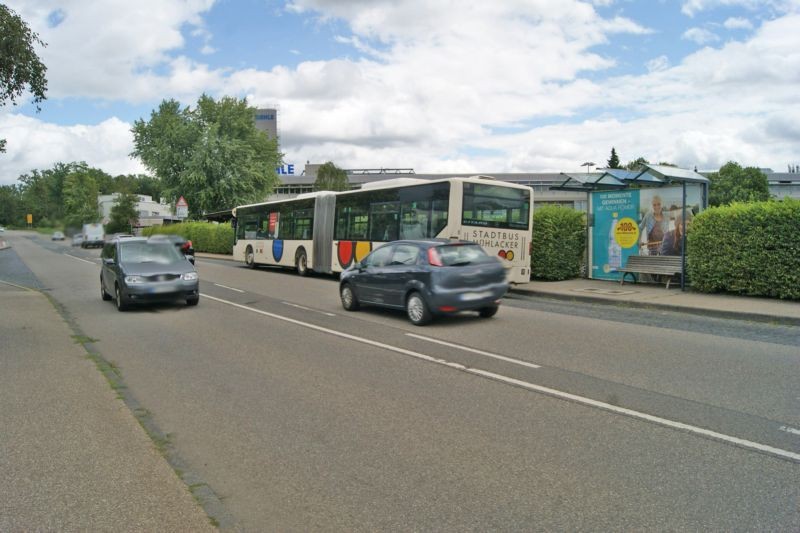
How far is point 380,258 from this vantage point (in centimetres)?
1216

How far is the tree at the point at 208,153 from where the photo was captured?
172 ft

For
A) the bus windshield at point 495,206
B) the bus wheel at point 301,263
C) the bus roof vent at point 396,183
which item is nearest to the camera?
the bus windshield at point 495,206

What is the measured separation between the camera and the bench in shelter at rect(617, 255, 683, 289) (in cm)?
1512

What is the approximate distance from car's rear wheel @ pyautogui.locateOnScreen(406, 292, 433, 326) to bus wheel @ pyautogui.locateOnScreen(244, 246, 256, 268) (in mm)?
19005

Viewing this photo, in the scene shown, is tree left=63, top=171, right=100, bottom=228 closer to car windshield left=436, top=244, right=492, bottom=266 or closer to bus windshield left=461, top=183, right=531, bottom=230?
bus windshield left=461, top=183, right=531, bottom=230

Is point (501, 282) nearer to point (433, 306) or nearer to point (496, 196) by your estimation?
point (433, 306)

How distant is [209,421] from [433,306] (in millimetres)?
5533

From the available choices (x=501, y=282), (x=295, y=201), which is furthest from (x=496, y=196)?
(x=295, y=201)

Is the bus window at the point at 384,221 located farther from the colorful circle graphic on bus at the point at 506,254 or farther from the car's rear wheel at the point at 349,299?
the car's rear wheel at the point at 349,299

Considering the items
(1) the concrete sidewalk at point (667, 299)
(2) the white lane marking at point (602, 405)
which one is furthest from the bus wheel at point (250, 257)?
(2) the white lane marking at point (602, 405)

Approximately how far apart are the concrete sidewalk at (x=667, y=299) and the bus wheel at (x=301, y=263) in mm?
9513

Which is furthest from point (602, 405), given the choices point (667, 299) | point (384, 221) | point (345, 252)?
point (345, 252)

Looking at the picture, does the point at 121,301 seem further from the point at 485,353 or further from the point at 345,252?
the point at 345,252

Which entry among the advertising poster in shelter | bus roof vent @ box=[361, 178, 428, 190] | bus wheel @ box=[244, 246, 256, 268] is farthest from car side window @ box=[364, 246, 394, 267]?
bus wheel @ box=[244, 246, 256, 268]
